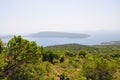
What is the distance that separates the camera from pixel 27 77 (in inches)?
741

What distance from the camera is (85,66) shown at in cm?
2327

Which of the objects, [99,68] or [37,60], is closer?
[37,60]

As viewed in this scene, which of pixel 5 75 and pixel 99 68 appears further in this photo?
pixel 99 68

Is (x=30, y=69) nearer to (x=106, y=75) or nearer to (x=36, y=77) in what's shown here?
(x=36, y=77)

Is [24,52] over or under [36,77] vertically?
over

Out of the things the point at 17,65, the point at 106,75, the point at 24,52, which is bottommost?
the point at 106,75

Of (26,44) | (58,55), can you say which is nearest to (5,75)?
(26,44)

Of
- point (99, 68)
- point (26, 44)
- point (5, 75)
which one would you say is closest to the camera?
point (5, 75)

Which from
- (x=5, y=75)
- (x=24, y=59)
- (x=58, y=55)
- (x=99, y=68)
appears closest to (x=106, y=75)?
(x=99, y=68)

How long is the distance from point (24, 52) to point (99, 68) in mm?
8790

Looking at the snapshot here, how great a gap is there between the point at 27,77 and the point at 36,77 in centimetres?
85

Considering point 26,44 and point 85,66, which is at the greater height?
point 26,44

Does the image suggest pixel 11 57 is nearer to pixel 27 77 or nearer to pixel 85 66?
pixel 27 77

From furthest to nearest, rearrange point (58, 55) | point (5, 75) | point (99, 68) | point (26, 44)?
point (58, 55) → point (99, 68) → point (26, 44) → point (5, 75)
